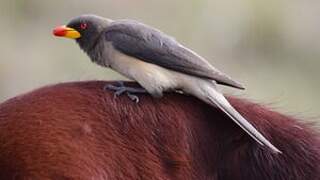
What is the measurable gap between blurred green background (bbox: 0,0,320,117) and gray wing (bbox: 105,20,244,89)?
15.4ft

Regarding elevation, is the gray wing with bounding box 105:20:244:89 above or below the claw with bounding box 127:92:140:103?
above

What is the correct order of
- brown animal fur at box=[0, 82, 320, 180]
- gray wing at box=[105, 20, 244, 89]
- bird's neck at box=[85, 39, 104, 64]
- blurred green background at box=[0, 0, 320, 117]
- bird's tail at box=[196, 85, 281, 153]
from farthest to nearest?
blurred green background at box=[0, 0, 320, 117] < bird's neck at box=[85, 39, 104, 64] < gray wing at box=[105, 20, 244, 89] < bird's tail at box=[196, 85, 281, 153] < brown animal fur at box=[0, 82, 320, 180]

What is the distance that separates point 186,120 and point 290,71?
19.3 ft

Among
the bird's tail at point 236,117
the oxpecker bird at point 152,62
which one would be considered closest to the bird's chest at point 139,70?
the oxpecker bird at point 152,62

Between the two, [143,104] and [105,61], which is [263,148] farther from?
[105,61]

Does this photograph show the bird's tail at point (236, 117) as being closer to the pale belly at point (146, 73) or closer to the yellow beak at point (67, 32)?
the pale belly at point (146, 73)

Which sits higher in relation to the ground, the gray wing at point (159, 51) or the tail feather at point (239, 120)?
the gray wing at point (159, 51)

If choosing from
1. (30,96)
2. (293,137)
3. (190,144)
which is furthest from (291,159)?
(30,96)

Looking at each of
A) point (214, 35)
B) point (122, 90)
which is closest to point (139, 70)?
point (122, 90)

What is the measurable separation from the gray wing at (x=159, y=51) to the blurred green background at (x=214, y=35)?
15.4 ft

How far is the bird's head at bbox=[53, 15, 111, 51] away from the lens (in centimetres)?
246

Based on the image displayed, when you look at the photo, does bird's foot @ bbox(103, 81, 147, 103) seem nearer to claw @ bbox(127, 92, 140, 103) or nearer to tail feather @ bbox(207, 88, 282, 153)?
claw @ bbox(127, 92, 140, 103)

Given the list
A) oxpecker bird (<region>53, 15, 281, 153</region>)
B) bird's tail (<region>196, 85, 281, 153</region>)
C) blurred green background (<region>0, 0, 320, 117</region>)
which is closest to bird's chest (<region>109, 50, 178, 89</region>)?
oxpecker bird (<region>53, 15, 281, 153</region>)

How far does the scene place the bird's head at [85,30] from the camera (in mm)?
2459
